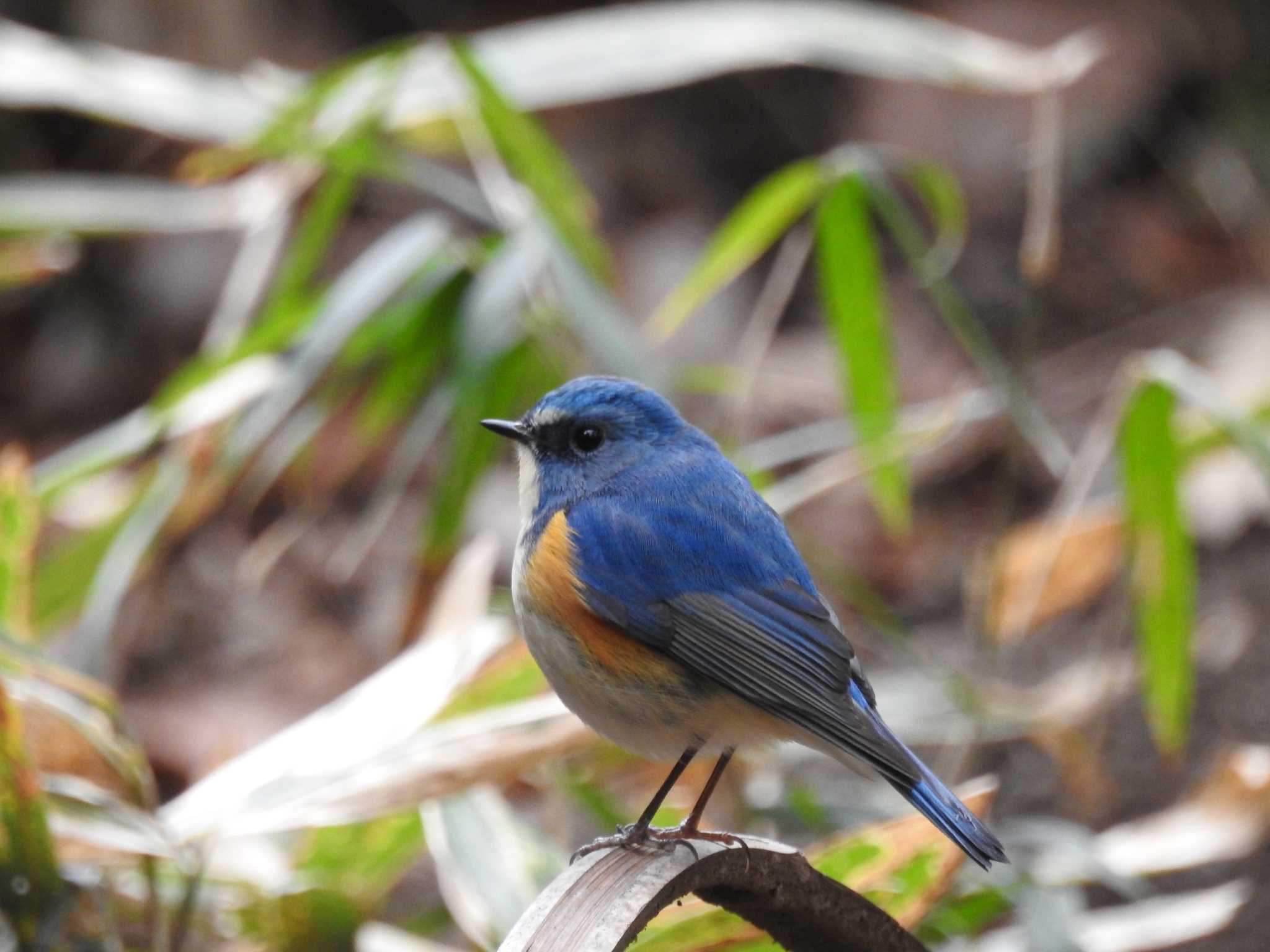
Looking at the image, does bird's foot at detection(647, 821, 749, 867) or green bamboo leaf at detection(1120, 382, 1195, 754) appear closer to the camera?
bird's foot at detection(647, 821, 749, 867)

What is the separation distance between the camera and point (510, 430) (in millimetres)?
1951

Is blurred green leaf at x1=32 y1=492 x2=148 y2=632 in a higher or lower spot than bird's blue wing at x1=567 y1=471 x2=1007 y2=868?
higher

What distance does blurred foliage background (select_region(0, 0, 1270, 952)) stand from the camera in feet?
A: 6.76

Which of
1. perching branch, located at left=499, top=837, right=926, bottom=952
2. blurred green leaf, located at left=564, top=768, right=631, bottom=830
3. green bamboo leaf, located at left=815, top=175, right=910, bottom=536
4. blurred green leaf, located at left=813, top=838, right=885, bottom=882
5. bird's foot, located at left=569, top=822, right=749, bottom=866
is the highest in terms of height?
green bamboo leaf, located at left=815, top=175, right=910, bottom=536

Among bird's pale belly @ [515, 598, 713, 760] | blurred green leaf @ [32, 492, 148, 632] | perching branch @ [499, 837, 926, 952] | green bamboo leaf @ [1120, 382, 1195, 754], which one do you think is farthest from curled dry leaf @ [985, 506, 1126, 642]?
blurred green leaf @ [32, 492, 148, 632]

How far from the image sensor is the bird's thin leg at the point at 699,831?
171cm

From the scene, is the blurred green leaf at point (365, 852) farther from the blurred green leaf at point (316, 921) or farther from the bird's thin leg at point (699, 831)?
the bird's thin leg at point (699, 831)

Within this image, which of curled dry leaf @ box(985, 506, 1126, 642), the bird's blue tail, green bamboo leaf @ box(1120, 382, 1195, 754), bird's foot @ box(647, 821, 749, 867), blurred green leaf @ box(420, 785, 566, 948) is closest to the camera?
the bird's blue tail

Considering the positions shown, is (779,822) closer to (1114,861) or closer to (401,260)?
(1114,861)

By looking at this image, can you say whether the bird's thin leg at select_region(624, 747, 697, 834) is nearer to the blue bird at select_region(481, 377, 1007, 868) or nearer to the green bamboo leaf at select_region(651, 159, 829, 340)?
the blue bird at select_region(481, 377, 1007, 868)

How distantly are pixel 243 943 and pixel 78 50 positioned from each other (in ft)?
5.34

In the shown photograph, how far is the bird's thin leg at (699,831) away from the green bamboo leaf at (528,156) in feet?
2.90

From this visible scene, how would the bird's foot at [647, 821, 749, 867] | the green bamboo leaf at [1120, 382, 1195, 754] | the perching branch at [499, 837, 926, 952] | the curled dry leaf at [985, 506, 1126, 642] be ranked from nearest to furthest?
the perching branch at [499, 837, 926, 952] < the bird's foot at [647, 821, 749, 867] < the green bamboo leaf at [1120, 382, 1195, 754] < the curled dry leaf at [985, 506, 1126, 642]

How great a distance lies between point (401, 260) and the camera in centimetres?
234
